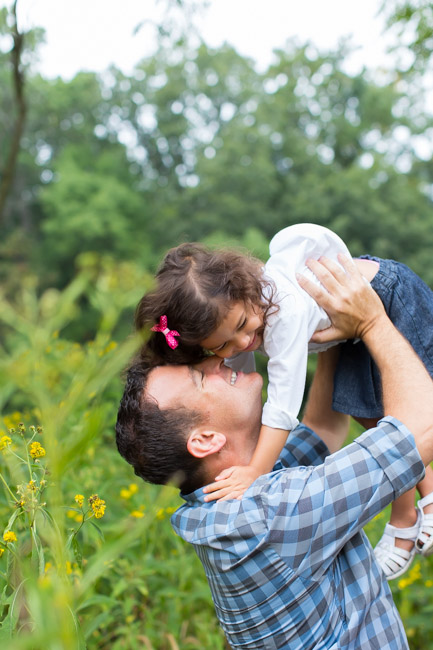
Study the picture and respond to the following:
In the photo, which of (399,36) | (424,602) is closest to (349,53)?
(399,36)

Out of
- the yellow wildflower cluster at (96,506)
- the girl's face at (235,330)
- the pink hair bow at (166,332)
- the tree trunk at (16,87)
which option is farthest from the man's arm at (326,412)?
the tree trunk at (16,87)

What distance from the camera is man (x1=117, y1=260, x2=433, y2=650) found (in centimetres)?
140

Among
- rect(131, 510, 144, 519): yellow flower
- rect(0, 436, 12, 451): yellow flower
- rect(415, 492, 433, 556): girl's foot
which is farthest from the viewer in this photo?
rect(131, 510, 144, 519): yellow flower

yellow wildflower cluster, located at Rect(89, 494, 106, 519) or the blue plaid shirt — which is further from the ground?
yellow wildflower cluster, located at Rect(89, 494, 106, 519)

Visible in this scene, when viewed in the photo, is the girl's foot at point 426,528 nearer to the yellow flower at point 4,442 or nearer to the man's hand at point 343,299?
the man's hand at point 343,299

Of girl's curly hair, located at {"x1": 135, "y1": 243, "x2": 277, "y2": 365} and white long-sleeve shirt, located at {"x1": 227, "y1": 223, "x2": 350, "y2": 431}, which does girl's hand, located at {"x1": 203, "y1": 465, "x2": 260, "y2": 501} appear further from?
girl's curly hair, located at {"x1": 135, "y1": 243, "x2": 277, "y2": 365}

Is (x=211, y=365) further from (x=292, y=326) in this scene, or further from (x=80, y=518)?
(x=80, y=518)

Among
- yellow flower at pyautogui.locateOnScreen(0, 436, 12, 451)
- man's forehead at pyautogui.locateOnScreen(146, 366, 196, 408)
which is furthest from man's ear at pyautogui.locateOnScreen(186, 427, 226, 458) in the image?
yellow flower at pyautogui.locateOnScreen(0, 436, 12, 451)

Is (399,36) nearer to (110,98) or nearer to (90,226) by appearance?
(90,226)

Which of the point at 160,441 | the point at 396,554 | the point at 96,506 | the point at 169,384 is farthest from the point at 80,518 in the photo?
the point at 396,554

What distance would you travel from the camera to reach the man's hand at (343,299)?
1.77 meters

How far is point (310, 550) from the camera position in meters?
1.40

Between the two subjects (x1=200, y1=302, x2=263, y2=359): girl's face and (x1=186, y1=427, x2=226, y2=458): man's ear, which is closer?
(x1=186, y1=427, x2=226, y2=458): man's ear

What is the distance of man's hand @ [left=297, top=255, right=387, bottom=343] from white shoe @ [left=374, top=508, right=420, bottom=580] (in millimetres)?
645
